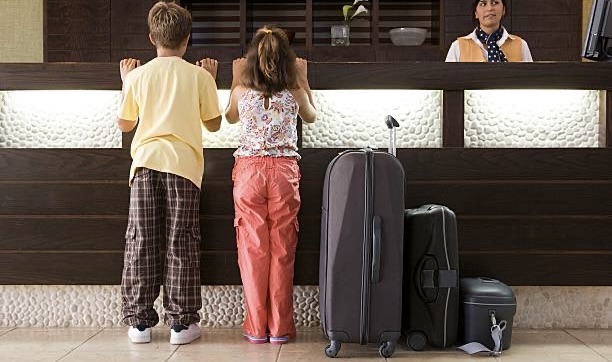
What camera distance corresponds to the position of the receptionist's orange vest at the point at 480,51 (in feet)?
13.3

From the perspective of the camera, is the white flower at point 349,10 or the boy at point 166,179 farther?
the white flower at point 349,10

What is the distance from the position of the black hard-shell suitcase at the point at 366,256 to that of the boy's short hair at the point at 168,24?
0.80m

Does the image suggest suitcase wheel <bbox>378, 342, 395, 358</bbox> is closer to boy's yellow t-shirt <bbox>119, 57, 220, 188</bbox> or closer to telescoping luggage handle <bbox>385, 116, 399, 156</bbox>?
telescoping luggage handle <bbox>385, 116, 399, 156</bbox>

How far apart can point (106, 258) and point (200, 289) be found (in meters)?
0.42

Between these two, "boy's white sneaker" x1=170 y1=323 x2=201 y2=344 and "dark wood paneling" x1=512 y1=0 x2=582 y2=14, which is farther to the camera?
"dark wood paneling" x1=512 y1=0 x2=582 y2=14

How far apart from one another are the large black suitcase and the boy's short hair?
2.66ft

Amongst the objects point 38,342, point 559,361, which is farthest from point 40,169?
point 559,361

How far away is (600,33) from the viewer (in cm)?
340

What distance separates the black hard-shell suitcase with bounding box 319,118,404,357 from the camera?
285 cm

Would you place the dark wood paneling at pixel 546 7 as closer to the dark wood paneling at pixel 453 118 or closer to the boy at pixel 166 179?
the dark wood paneling at pixel 453 118

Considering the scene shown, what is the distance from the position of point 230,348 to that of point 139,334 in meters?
0.35

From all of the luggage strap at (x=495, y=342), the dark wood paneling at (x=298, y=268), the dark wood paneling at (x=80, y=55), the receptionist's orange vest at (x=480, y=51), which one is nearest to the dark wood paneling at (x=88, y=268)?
the dark wood paneling at (x=298, y=268)

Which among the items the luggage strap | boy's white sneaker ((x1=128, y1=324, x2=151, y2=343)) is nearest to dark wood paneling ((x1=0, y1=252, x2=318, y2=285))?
boy's white sneaker ((x1=128, y1=324, x2=151, y2=343))

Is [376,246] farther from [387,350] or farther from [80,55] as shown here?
[80,55]
